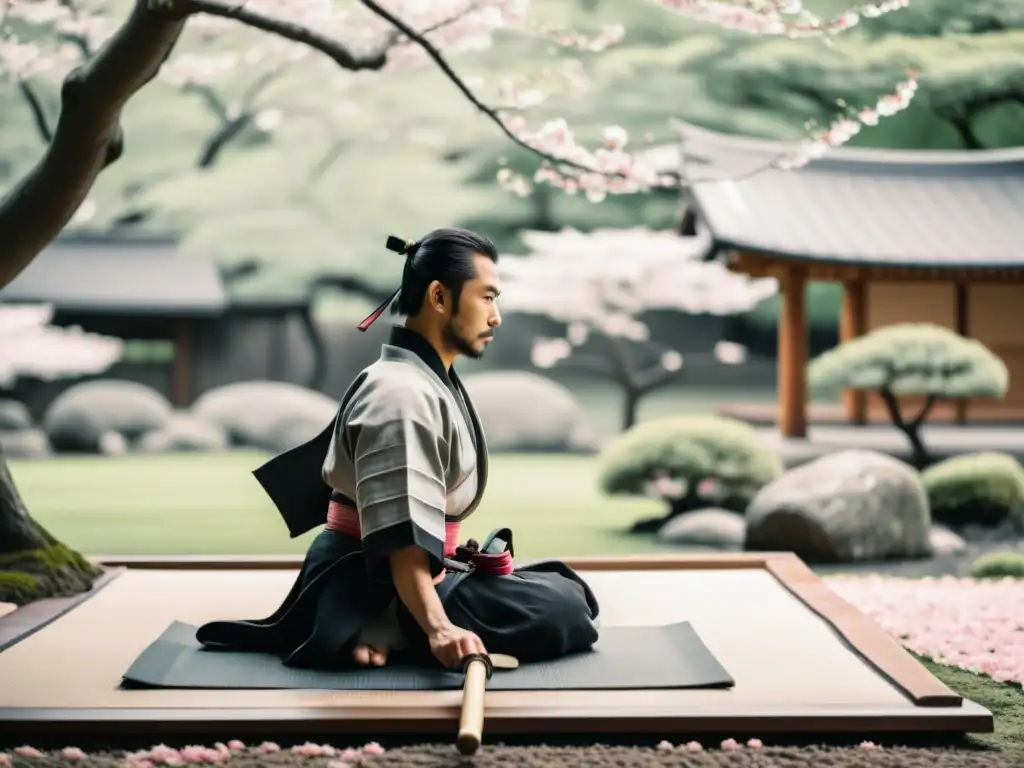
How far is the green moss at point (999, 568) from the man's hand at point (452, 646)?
4.04m

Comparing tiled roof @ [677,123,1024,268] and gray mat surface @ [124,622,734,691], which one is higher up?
tiled roof @ [677,123,1024,268]

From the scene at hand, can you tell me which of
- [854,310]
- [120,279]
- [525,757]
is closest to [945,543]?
[854,310]

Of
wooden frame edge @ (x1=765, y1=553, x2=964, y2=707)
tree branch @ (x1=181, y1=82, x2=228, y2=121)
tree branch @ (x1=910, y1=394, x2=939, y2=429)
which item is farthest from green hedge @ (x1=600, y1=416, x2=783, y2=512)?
tree branch @ (x1=181, y1=82, x2=228, y2=121)

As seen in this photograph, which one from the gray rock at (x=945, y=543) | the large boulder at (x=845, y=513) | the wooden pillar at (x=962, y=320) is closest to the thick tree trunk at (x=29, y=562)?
the large boulder at (x=845, y=513)

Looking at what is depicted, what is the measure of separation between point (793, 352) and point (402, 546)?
5.00 m

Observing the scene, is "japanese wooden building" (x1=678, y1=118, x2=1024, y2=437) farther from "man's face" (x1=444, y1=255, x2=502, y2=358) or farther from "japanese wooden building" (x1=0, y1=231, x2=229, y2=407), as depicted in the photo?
"japanese wooden building" (x1=0, y1=231, x2=229, y2=407)

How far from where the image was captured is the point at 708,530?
668 cm

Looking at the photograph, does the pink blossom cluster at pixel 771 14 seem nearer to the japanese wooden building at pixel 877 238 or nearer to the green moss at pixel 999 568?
the japanese wooden building at pixel 877 238

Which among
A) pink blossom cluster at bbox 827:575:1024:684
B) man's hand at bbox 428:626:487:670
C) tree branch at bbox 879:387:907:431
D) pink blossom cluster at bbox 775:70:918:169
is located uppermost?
pink blossom cluster at bbox 775:70:918:169

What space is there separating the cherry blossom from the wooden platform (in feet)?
25.1

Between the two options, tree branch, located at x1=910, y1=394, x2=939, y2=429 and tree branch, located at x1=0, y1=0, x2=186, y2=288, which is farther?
tree branch, located at x1=910, y1=394, x2=939, y2=429

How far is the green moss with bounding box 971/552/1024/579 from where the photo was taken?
18.5 ft

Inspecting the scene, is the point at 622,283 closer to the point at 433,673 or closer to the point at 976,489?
the point at 976,489

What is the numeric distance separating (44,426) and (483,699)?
30.8 feet
